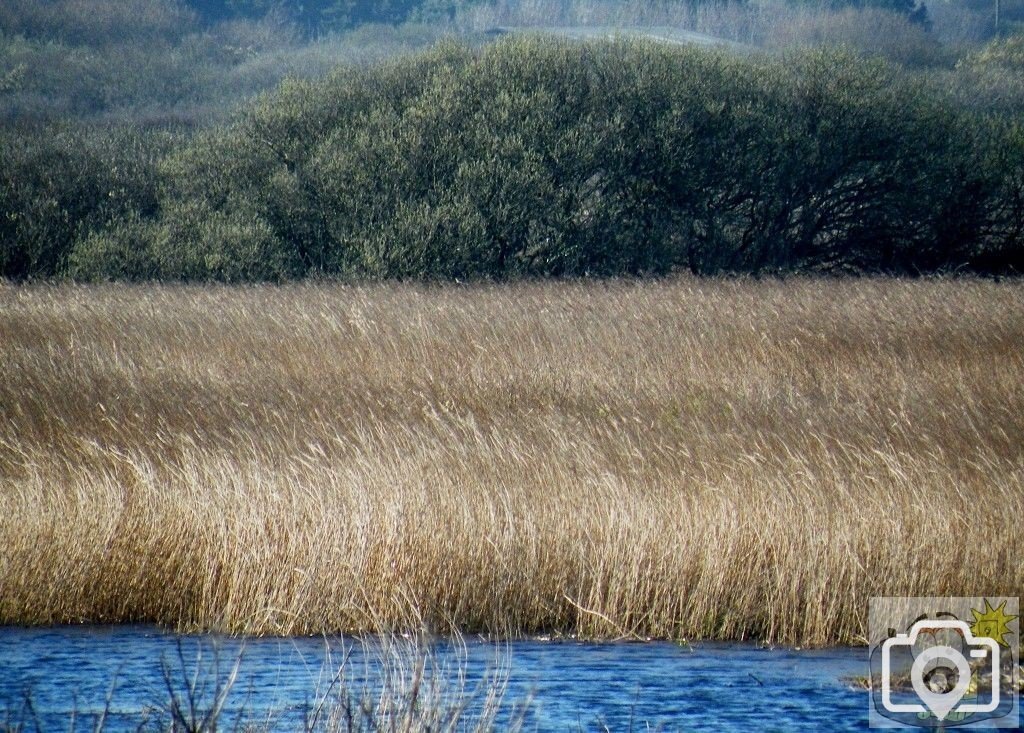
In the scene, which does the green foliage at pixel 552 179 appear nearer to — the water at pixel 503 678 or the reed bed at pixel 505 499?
the reed bed at pixel 505 499

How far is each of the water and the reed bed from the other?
0.73 ft

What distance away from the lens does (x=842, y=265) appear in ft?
87.2

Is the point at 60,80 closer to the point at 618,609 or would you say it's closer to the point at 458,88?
the point at 458,88

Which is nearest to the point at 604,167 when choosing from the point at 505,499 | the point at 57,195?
the point at 57,195

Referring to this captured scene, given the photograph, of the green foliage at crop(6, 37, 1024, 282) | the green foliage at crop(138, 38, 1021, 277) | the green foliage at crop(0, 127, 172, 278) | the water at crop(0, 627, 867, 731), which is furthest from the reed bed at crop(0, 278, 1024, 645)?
the green foliage at crop(0, 127, 172, 278)

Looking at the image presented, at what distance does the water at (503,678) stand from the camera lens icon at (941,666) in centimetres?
21

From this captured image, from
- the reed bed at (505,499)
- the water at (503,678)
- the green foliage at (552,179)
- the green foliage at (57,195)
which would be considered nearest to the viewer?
the water at (503,678)

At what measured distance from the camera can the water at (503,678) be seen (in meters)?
5.59

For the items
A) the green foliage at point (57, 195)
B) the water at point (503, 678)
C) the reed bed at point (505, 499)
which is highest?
the green foliage at point (57, 195)

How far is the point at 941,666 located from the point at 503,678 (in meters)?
1.95

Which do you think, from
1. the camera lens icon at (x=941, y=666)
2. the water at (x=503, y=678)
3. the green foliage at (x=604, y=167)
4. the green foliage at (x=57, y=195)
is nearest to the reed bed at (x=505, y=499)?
the water at (x=503, y=678)

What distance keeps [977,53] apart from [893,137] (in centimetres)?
3688

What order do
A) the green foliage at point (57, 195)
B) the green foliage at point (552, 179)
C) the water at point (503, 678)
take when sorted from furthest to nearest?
the green foliage at point (57, 195) < the green foliage at point (552, 179) < the water at point (503, 678)

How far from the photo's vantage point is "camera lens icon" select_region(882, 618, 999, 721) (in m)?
5.61
